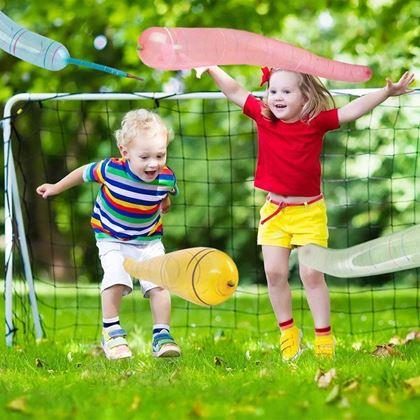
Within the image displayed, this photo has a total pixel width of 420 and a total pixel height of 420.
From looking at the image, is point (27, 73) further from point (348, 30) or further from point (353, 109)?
point (353, 109)

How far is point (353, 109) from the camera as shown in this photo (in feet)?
14.6

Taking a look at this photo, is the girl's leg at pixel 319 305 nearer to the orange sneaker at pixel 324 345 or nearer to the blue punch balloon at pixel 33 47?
the orange sneaker at pixel 324 345

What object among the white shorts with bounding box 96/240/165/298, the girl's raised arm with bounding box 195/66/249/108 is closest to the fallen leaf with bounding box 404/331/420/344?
the white shorts with bounding box 96/240/165/298

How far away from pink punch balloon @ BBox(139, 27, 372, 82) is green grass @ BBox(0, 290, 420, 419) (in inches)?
53.7

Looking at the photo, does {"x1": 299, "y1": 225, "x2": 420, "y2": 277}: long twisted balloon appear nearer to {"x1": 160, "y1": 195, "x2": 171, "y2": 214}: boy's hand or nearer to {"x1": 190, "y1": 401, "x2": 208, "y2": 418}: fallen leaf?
{"x1": 160, "y1": 195, "x2": 171, "y2": 214}: boy's hand

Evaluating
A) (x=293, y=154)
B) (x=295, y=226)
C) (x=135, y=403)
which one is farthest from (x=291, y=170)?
(x=135, y=403)

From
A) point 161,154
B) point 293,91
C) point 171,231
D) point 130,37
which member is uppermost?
point 130,37

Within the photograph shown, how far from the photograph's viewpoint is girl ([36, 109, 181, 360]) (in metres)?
4.47

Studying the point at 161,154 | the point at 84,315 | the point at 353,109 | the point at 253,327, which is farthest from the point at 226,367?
the point at 84,315

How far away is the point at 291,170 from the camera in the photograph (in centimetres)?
453

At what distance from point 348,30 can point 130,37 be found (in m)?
5.71

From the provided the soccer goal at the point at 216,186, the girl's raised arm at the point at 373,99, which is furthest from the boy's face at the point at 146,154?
the soccer goal at the point at 216,186

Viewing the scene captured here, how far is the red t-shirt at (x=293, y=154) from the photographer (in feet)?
14.9

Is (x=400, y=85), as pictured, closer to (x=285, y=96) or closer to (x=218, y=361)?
(x=285, y=96)
